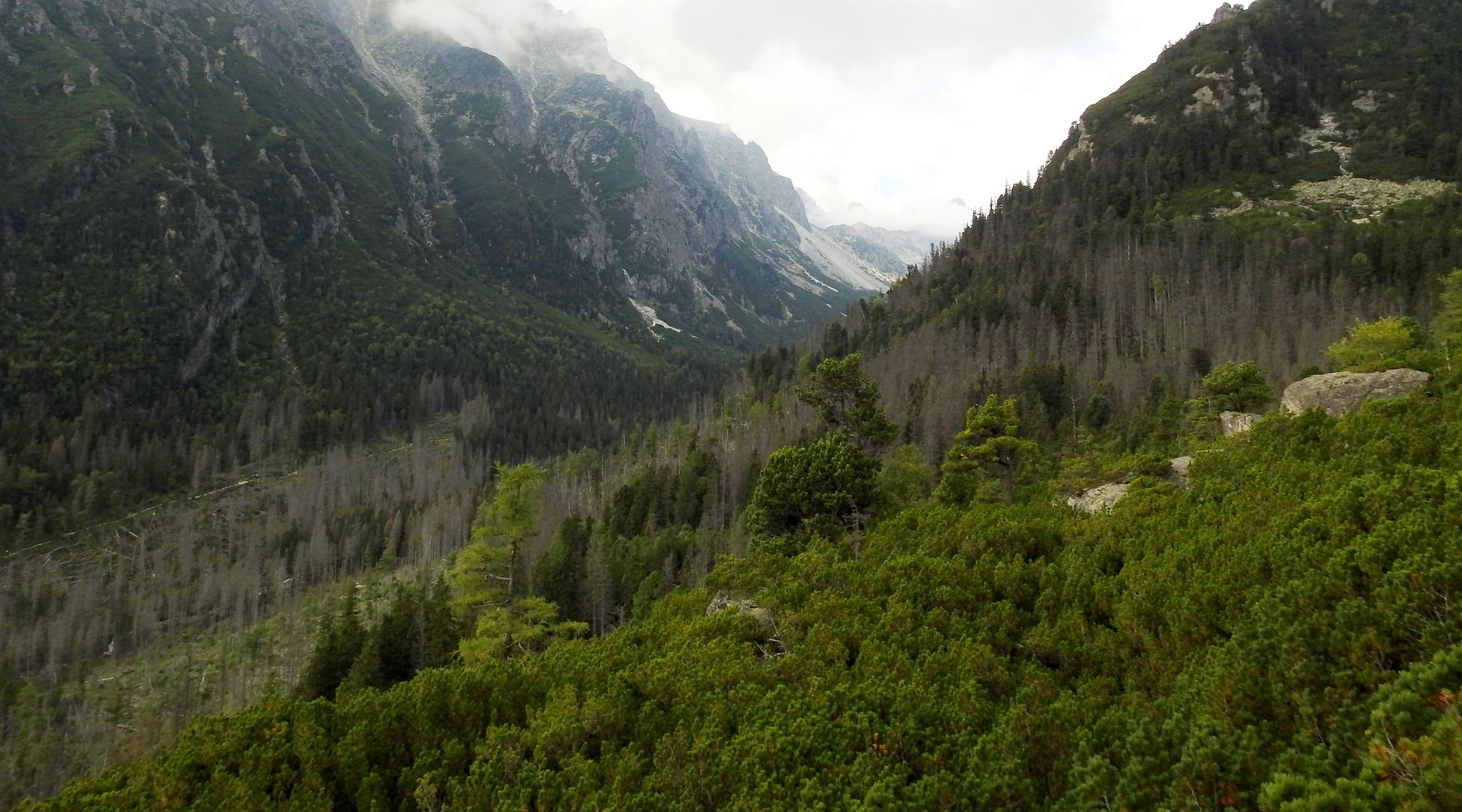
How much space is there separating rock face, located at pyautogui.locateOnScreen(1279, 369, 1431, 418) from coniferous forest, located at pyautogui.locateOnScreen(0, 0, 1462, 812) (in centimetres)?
29

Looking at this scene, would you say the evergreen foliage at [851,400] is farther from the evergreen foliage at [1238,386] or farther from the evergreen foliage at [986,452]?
the evergreen foliage at [1238,386]

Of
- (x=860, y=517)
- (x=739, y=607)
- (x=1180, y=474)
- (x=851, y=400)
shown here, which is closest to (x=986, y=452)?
(x=860, y=517)

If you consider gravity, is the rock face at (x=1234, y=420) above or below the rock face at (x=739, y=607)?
above

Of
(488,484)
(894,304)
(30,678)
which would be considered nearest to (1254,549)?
(30,678)

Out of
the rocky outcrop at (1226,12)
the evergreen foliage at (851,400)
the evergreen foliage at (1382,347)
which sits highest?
the rocky outcrop at (1226,12)

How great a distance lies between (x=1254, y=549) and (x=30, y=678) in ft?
414

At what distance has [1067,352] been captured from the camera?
100438 millimetres

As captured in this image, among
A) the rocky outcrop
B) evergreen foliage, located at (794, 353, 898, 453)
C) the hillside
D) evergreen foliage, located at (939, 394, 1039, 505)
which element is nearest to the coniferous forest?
evergreen foliage, located at (939, 394, 1039, 505)

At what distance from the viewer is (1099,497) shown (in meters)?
26.4

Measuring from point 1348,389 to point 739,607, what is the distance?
88.4 ft

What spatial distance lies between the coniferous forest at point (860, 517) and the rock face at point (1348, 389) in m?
0.29

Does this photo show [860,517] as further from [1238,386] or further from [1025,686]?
[1238,386]

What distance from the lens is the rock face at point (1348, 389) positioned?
2548 cm

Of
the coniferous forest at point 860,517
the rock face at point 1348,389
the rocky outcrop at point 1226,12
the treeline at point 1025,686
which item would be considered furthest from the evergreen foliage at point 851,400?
the rocky outcrop at point 1226,12
